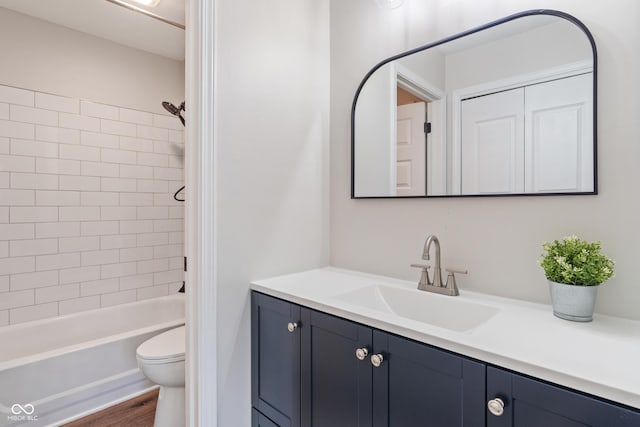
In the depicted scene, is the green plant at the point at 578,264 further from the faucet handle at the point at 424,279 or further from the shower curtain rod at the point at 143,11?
the shower curtain rod at the point at 143,11

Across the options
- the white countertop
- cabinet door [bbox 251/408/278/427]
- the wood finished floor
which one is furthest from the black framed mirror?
the wood finished floor

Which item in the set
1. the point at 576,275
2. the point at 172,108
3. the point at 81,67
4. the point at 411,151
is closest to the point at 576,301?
the point at 576,275

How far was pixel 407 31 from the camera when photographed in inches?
57.6

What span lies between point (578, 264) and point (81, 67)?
3.09 meters

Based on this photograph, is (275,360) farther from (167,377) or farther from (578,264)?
(578,264)

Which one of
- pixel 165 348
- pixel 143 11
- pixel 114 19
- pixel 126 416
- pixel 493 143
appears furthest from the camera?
pixel 114 19

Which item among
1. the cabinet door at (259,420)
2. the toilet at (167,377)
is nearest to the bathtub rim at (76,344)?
the toilet at (167,377)

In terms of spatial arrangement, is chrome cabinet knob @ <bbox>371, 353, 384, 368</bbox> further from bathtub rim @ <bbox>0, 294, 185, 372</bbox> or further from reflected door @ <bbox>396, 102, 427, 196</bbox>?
bathtub rim @ <bbox>0, 294, 185, 372</bbox>

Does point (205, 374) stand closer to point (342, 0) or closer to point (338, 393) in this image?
point (338, 393)

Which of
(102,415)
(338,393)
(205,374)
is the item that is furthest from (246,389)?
(102,415)

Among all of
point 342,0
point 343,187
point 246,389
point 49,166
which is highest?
point 342,0

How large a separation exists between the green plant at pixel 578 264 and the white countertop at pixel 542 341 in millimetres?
134

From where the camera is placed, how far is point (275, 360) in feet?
4.34

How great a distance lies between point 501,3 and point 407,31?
388mm
